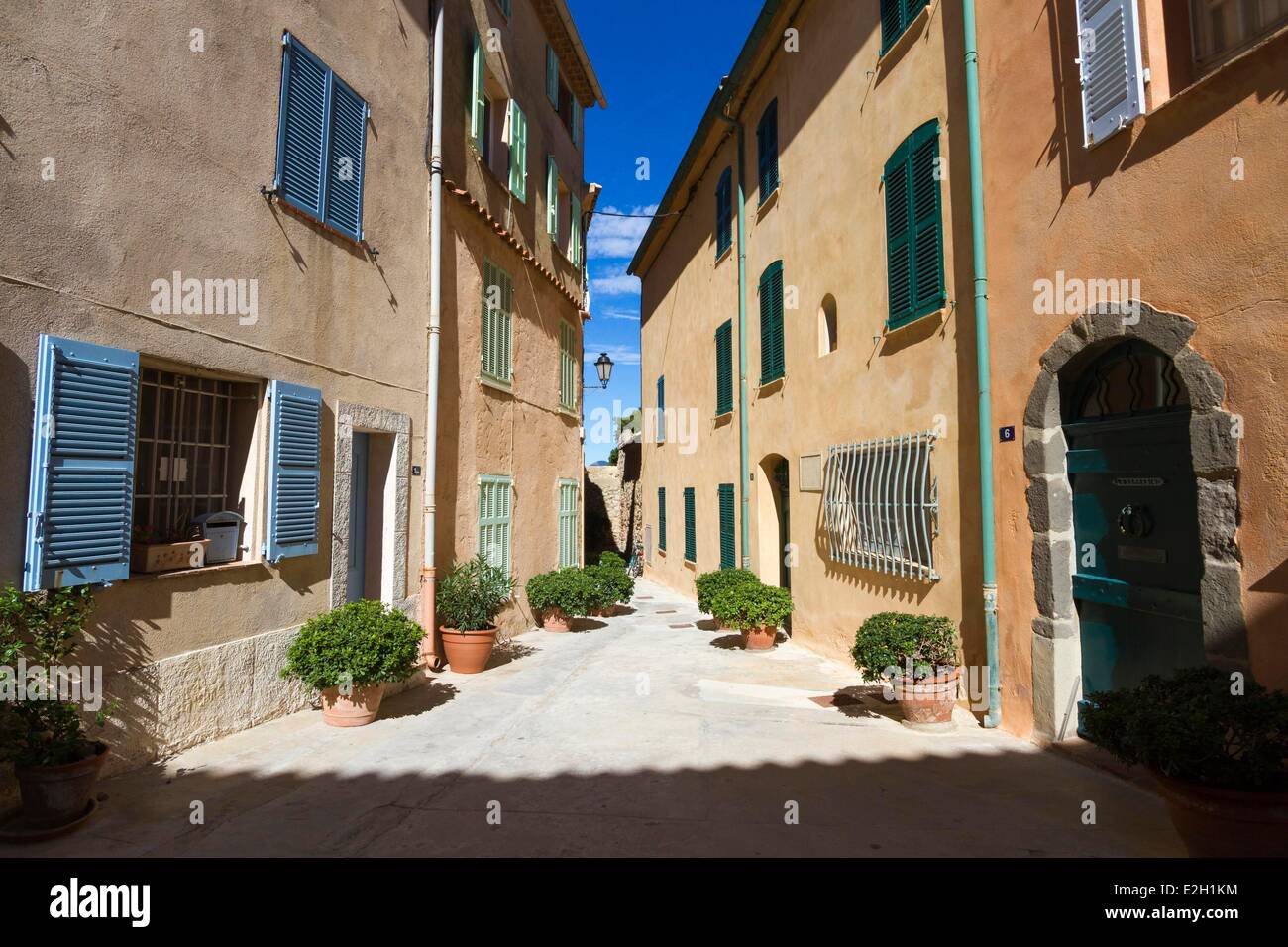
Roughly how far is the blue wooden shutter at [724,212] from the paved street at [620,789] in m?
8.72

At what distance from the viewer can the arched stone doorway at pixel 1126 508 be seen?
397cm

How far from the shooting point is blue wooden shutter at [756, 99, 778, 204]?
10492mm

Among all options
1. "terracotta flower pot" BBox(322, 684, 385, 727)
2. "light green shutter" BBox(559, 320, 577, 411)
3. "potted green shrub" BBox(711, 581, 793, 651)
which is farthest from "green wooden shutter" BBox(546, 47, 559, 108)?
"terracotta flower pot" BBox(322, 684, 385, 727)

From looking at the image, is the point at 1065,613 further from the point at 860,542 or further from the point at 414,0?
the point at 414,0

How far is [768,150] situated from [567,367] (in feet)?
16.4

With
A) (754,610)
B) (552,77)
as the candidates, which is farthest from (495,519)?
(552,77)

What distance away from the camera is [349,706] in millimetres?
5727

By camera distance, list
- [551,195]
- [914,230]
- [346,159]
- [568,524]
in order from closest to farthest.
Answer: [346,159]
[914,230]
[551,195]
[568,524]

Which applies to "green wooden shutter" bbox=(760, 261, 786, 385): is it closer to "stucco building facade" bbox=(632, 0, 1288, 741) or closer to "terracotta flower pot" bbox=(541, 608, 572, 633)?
"stucco building facade" bbox=(632, 0, 1288, 741)

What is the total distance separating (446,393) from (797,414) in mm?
4549

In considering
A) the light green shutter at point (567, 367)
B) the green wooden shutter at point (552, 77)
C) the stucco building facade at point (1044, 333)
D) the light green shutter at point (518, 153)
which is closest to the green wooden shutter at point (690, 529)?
the light green shutter at point (567, 367)

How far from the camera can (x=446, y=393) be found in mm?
8500

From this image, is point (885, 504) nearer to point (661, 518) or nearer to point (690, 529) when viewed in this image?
point (690, 529)
